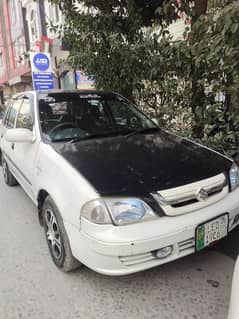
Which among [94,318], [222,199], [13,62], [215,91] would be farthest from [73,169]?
[13,62]

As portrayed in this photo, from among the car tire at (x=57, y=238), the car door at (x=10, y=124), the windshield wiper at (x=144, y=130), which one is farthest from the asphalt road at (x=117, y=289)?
the car door at (x=10, y=124)

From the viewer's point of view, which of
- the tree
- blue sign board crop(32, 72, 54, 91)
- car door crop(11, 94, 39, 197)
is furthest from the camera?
blue sign board crop(32, 72, 54, 91)

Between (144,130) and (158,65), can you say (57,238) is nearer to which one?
(144,130)

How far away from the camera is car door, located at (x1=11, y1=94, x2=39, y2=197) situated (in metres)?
3.05

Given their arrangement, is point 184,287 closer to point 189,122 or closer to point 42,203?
point 42,203

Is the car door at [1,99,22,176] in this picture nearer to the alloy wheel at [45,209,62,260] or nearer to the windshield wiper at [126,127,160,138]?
the alloy wheel at [45,209,62,260]

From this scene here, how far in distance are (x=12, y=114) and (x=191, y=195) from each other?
126 inches

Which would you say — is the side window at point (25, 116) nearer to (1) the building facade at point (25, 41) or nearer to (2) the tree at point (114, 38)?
(2) the tree at point (114, 38)

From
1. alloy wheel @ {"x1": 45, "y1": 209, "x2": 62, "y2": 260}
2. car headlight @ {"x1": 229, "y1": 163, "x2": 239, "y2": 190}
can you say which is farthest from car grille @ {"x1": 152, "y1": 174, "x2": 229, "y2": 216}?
alloy wheel @ {"x1": 45, "y1": 209, "x2": 62, "y2": 260}

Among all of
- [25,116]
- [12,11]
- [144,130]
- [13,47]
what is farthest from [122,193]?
[13,47]

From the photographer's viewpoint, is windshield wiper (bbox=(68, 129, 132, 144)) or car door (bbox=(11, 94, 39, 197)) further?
car door (bbox=(11, 94, 39, 197))

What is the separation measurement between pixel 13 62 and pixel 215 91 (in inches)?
915

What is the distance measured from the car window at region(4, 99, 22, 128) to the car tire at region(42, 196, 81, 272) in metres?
1.93

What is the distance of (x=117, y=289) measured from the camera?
7.59 feet
